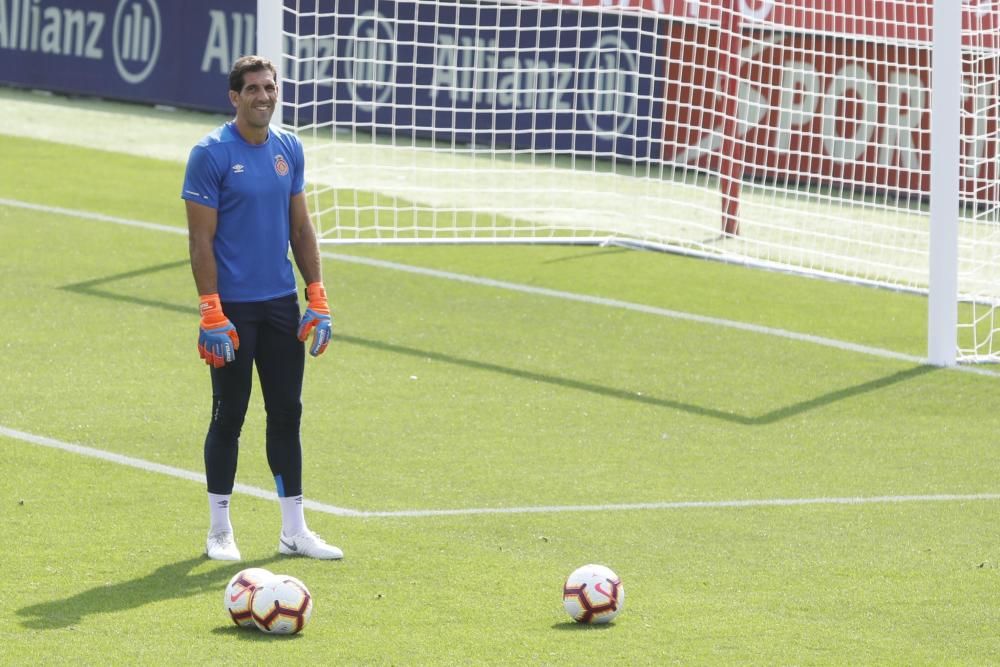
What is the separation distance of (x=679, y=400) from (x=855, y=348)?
217cm

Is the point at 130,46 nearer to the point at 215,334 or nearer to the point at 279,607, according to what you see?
the point at 215,334

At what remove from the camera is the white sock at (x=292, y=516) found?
25.7ft

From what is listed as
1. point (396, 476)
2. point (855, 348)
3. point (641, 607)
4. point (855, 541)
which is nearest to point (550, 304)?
point (855, 348)

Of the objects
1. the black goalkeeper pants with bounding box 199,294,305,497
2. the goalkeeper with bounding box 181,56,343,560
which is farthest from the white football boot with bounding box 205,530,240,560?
the black goalkeeper pants with bounding box 199,294,305,497

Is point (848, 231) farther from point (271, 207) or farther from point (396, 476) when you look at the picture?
point (271, 207)

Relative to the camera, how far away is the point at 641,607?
23.7 ft

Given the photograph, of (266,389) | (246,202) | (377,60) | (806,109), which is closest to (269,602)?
(266,389)

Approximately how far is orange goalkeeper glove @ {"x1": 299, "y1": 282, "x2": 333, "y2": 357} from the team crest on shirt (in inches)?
19.9

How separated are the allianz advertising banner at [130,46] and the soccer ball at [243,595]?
52.1 ft

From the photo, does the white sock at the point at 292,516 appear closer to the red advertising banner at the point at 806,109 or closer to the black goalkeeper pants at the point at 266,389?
the black goalkeeper pants at the point at 266,389

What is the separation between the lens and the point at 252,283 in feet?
25.2

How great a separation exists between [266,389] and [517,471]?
1925 mm

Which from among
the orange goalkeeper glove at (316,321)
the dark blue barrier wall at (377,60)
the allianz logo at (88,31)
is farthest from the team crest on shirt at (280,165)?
the allianz logo at (88,31)

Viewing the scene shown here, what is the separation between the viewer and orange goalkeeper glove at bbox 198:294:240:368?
746cm
